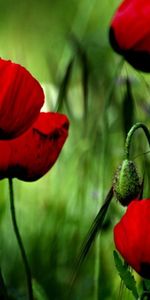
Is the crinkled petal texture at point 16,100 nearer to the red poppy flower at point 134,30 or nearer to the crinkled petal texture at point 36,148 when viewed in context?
the crinkled petal texture at point 36,148

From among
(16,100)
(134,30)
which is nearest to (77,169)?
(134,30)

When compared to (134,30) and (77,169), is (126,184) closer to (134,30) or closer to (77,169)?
(134,30)

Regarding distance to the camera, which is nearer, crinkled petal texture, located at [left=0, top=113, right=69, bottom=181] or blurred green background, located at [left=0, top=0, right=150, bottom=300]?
crinkled petal texture, located at [left=0, top=113, right=69, bottom=181]

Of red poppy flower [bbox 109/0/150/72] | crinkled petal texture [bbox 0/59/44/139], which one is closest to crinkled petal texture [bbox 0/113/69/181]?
crinkled petal texture [bbox 0/59/44/139]

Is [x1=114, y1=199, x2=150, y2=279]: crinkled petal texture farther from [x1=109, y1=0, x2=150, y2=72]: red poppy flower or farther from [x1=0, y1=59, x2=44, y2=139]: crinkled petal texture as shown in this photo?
[x1=109, y1=0, x2=150, y2=72]: red poppy flower

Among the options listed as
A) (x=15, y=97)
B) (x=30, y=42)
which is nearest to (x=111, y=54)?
(x=30, y=42)

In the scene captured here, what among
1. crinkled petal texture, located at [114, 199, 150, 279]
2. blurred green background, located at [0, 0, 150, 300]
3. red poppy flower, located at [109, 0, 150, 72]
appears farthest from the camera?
blurred green background, located at [0, 0, 150, 300]
